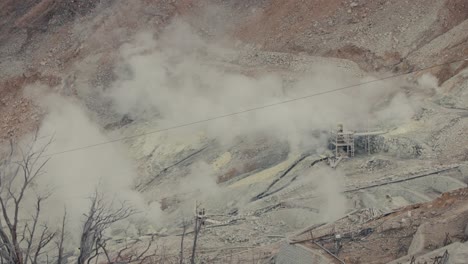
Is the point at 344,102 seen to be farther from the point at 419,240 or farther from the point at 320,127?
the point at 419,240

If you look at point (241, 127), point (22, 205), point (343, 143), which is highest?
point (241, 127)

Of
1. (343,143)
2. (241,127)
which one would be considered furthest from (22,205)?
(343,143)

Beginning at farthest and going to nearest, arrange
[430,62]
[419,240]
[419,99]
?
[430,62]
[419,99]
[419,240]

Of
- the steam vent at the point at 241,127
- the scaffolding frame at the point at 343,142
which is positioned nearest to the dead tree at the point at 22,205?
the steam vent at the point at 241,127

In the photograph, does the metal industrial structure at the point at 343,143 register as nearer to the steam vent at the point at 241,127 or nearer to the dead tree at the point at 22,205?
the steam vent at the point at 241,127

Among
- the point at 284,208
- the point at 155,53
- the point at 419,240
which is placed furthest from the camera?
the point at 155,53

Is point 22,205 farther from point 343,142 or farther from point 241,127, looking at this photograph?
point 343,142

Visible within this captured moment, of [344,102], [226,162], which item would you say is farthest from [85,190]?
[344,102]

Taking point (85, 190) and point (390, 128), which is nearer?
point (390, 128)

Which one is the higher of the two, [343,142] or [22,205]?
[22,205]
